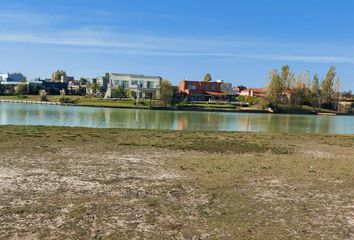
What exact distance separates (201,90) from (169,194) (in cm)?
15955

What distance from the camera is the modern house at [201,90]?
165 metres

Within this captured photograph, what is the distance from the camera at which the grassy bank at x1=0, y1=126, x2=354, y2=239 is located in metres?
7.16

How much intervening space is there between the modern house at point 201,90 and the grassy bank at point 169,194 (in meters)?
148

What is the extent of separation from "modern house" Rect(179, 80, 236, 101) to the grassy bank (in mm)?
148430

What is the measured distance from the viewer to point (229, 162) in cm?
1459

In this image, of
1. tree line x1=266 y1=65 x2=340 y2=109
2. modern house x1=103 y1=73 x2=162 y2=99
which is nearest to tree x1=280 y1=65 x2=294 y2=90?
tree line x1=266 y1=65 x2=340 y2=109

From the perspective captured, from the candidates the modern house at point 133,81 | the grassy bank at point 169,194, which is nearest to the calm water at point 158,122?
the grassy bank at point 169,194

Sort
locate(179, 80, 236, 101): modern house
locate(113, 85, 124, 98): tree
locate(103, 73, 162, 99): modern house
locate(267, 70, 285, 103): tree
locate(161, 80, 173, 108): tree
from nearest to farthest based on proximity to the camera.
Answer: locate(161, 80, 173, 108): tree, locate(267, 70, 285, 103): tree, locate(113, 85, 124, 98): tree, locate(179, 80, 236, 101): modern house, locate(103, 73, 162, 99): modern house

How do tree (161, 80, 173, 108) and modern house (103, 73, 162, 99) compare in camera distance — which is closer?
tree (161, 80, 173, 108)

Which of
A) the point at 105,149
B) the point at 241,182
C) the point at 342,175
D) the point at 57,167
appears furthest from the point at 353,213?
the point at 105,149

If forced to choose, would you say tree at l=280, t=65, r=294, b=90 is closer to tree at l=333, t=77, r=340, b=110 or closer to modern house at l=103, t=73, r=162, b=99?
tree at l=333, t=77, r=340, b=110

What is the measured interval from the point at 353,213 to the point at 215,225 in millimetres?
3220

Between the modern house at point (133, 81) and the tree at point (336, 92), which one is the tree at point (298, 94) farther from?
the modern house at point (133, 81)

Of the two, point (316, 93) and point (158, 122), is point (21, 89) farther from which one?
point (158, 122)
